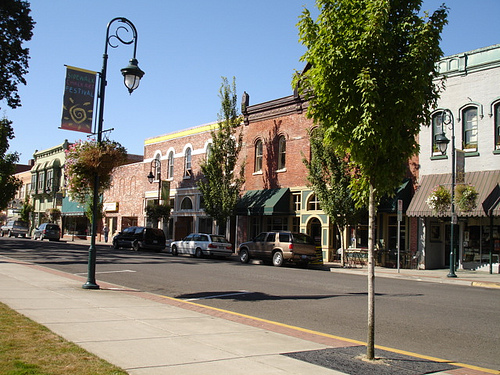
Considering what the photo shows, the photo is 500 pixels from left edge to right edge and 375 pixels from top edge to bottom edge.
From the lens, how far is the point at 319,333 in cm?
818

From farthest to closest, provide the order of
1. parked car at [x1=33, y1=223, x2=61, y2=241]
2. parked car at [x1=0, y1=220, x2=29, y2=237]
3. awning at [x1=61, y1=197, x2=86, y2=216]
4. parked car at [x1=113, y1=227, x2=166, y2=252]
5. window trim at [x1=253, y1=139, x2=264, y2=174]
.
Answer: parked car at [x1=0, y1=220, x2=29, y2=237] → awning at [x1=61, y1=197, x2=86, y2=216] → parked car at [x1=33, y1=223, x2=61, y2=241] → parked car at [x1=113, y1=227, x2=166, y2=252] → window trim at [x1=253, y1=139, x2=264, y2=174]

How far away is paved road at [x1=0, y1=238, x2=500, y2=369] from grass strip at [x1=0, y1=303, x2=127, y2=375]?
431 centimetres

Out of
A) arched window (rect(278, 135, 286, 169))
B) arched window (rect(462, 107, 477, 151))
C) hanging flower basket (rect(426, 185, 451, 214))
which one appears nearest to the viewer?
hanging flower basket (rect(426, 185, 451, 214))

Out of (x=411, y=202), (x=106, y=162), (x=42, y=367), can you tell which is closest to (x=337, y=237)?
(x=411, y=202)

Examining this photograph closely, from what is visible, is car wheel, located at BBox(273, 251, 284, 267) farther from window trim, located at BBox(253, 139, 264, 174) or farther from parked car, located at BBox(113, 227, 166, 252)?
parked car, located at BBox(113, 227, 166, 252)

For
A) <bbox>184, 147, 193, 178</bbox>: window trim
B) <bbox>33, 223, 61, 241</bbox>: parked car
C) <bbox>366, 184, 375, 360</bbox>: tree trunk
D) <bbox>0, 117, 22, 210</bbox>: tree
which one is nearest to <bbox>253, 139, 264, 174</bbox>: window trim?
<bbox>184, 147, 193, 178</bbox>: window trim

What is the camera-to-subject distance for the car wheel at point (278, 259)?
2295 cm

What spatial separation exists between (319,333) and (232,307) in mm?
2995

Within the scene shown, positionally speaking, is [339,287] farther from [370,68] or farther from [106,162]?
[370,68]

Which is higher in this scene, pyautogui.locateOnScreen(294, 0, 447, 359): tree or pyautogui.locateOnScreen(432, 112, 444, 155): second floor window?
pyautogui.locateOnScreen(432, 112, 444, 155): second floor window

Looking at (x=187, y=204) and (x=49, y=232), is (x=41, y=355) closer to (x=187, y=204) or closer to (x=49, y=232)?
(x=187, y=204)

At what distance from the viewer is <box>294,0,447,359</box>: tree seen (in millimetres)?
6062

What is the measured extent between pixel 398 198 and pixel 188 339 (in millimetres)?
18020

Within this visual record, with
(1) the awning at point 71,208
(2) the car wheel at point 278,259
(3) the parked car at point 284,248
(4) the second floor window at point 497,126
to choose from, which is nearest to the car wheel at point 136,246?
(3) the parked car at point 284,248
